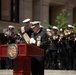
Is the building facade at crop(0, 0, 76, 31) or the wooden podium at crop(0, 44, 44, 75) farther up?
the building facade at crop(0, 0, 76, 31)

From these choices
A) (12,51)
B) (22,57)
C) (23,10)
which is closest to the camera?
(12,51)

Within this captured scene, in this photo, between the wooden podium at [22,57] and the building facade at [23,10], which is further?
the building facade at [23,10]

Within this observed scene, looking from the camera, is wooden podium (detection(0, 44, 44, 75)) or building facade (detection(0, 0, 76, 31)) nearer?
wooden podium (detection(0, 44, 44, 75))

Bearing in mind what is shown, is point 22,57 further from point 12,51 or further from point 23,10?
A: point 23,10

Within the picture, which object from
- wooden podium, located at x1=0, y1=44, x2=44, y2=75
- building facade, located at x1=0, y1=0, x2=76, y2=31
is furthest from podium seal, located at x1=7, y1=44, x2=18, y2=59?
building facade, located at x1=0, y1=0, x2=76, y2=31

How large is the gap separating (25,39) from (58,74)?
16.4ft

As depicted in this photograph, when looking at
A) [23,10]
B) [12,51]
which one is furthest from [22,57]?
[23,10]

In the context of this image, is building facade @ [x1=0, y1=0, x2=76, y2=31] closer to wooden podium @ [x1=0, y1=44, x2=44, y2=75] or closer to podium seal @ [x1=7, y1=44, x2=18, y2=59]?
wooden podium @ [x1=0, y1=44, x2=44, y2=75]

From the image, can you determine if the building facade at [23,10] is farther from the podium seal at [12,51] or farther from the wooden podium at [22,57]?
the podium seal at [12,51]

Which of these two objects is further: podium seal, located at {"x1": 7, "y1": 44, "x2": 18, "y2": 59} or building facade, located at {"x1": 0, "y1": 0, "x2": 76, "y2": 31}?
building facade, located at {"x1": 0, "y1": 0, "x2": 76, "y2": 31}

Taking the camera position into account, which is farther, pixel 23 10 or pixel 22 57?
pixel 23 10

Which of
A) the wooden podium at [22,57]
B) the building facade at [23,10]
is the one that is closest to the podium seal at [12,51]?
the wooden podium at [22,57]

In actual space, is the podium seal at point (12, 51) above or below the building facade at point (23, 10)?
below

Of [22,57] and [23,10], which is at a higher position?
[23,10]
